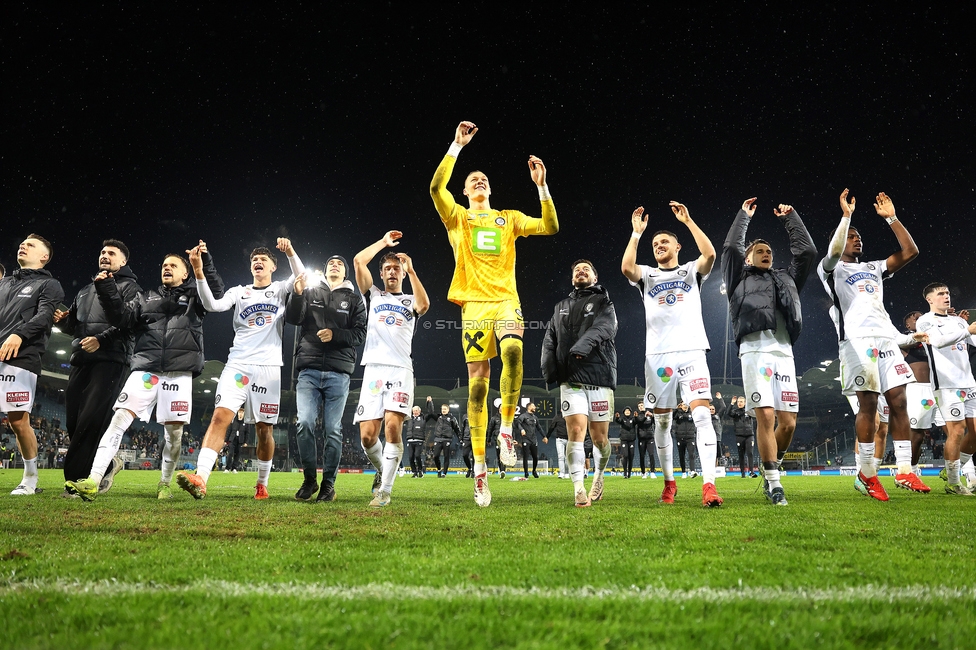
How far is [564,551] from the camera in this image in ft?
9.50

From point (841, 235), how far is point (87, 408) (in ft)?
30.6

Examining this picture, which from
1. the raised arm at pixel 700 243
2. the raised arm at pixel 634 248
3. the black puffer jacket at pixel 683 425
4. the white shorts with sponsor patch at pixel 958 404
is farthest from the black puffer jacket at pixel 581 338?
the black puffer jacket at pixel 683 425

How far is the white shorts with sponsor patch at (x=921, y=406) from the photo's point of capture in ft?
32.4

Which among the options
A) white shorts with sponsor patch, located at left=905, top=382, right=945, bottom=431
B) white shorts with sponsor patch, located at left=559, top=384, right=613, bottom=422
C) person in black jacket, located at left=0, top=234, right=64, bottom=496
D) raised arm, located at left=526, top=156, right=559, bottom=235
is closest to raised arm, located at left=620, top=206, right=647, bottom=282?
raised arm, located at left=526, top=156, right=559, bottom=235

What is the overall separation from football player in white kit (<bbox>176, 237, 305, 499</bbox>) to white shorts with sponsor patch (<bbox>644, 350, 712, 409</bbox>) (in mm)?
4486

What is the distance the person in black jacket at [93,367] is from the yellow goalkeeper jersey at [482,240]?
4.15m

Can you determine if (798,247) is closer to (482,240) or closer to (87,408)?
(482,240)

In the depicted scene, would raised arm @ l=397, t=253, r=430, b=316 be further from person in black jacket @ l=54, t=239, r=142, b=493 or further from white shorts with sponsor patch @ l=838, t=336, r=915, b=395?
white shorts with sponsor patch @ l=838, t=336, r=915, b=395

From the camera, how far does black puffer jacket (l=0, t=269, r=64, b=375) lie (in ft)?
22.4

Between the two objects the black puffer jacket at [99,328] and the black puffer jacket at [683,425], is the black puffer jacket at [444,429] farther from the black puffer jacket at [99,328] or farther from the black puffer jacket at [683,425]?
the black puffer jacket at [99,328]

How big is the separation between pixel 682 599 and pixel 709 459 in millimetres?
4243

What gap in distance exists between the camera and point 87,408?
6.67 m

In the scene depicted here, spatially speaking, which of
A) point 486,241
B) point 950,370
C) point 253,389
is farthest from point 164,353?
point 950,370

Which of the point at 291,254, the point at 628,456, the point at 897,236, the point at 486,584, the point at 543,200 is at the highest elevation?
the point at 543,200
